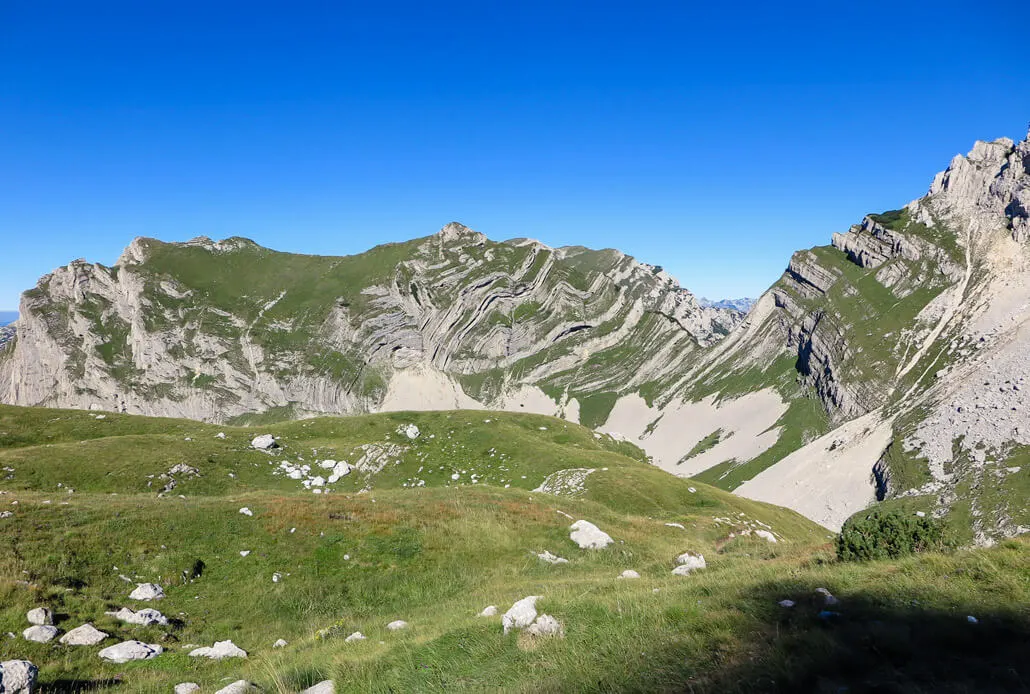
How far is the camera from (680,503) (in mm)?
45781

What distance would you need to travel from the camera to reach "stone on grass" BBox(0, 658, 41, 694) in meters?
9.95

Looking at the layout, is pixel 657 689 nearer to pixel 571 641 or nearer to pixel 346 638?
pixel 571 641

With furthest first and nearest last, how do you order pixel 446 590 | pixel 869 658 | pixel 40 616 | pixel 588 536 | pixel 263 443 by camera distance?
1. pixel 263 443
2. pixel 588 536
3. pixel 446 590
4. pixel 40 616
5. pixel 869 658

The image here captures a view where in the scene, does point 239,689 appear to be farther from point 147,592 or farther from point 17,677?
point 147,592

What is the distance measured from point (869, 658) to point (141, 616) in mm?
18683

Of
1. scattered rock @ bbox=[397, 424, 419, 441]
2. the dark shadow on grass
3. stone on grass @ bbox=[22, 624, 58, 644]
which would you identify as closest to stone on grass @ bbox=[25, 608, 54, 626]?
stone on grass @ bbox=[22, 624, 58, 644]

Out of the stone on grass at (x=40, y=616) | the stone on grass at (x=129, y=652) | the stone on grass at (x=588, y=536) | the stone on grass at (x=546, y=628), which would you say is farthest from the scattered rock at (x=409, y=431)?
Answer: the stone on grass at (x=546, y=628)

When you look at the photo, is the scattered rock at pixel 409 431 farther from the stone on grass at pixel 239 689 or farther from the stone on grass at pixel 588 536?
the stone on grass at pixel 239 689

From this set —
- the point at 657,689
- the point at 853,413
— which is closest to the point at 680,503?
the point at 657,689

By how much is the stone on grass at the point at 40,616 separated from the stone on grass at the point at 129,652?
2125 millimetres

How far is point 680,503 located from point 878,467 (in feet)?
390

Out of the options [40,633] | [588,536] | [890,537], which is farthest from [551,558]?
[40,633]

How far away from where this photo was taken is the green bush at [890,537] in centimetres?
1421

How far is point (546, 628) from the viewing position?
34.9 ft
